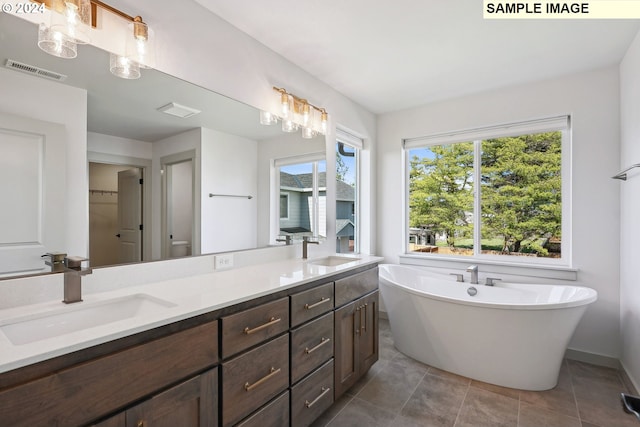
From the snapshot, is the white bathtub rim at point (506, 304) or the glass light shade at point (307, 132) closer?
the white bathtub rim at point (506, 304)

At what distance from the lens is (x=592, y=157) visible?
2605 mm

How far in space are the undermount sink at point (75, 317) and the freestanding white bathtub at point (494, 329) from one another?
6.57ft

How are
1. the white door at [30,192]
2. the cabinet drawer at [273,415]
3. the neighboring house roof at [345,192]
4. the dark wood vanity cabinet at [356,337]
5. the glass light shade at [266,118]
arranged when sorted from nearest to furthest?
the white door at [30,192], the cabinet drawer at [273,415], the dark wood vanity cabinet at [356,337], the glass light shade at [266,118], the neighboring house roof at [345,192]

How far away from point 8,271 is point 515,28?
2991mm

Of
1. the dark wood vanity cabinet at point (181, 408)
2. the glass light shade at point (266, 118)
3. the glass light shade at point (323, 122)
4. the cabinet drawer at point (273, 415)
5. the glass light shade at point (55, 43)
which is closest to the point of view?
the dark wood vanity cabinet at point (181, 408)

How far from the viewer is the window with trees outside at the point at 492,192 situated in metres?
2.88

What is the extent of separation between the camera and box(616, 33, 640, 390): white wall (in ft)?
6.95

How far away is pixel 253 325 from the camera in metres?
Result: 1.36

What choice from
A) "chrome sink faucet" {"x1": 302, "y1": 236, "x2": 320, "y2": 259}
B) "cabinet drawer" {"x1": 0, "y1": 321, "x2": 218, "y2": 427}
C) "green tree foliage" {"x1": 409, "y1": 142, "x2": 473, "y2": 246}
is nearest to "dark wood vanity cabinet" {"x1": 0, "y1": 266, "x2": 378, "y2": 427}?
"cabinet drawer" {"x1": 0, "y1": 321, "x2": 218, "y2": 427}

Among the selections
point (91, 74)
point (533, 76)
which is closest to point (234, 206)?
point (91, 74)

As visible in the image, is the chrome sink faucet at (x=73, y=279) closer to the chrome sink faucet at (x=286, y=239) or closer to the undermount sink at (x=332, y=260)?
the chrome sink faucet at (x=286, y=239)

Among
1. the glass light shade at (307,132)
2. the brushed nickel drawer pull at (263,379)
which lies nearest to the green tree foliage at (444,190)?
the glass light shade at (307,132)

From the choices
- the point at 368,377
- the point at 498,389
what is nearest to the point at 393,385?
the point at 368,377

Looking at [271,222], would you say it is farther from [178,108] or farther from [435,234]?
[435,234]
